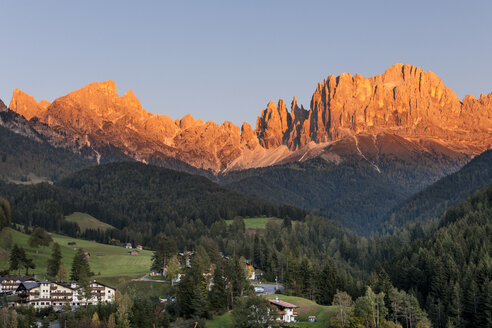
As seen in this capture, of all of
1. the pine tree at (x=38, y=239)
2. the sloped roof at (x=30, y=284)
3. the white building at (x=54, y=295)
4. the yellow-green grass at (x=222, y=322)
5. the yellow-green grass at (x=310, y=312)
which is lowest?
the yellow-green grass at (x=222, y=322)

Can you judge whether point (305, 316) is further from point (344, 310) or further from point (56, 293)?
point (56, 293)

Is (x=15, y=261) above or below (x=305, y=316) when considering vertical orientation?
above

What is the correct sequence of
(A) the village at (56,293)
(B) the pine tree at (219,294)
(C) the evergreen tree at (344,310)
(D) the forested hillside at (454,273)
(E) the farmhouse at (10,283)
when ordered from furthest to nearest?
(E) the farmhouse at (10,283) < (A) the village at (56,293) < (B) the pine tree at (219,294) < (D) the forested hillside at (454,273) < (C) the evergreen tree at (344,310)

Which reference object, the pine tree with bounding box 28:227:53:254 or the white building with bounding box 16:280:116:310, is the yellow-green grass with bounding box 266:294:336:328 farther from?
the pine tree with bounding box 28:227:53:254

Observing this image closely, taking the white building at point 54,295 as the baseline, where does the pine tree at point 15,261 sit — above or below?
above

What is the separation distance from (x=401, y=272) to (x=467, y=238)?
85.5ft

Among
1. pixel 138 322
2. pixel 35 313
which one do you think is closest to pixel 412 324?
pixel 138 322

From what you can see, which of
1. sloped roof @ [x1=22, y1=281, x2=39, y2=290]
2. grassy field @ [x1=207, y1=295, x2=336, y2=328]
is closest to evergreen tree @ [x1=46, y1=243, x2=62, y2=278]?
sloped roof @ [x1=22, y1=281, x2=39, y2=290]

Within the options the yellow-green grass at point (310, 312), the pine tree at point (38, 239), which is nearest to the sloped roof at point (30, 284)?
the pine tree at point (38, 239)

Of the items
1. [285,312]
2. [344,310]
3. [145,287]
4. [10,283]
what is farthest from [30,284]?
[344,310]

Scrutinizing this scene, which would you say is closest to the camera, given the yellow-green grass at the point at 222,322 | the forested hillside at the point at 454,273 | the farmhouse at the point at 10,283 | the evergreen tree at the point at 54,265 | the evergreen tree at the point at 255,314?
the evergreen tree at the point at 255,314

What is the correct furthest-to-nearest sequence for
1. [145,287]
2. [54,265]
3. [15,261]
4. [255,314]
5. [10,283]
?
[54,265] → [15,261] → [145,287] → [10,283] → [255,314]

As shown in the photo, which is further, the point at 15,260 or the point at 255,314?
the point at 15,260

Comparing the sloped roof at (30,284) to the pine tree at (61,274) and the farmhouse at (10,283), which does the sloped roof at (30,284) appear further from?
the pine tree at (61,274)
